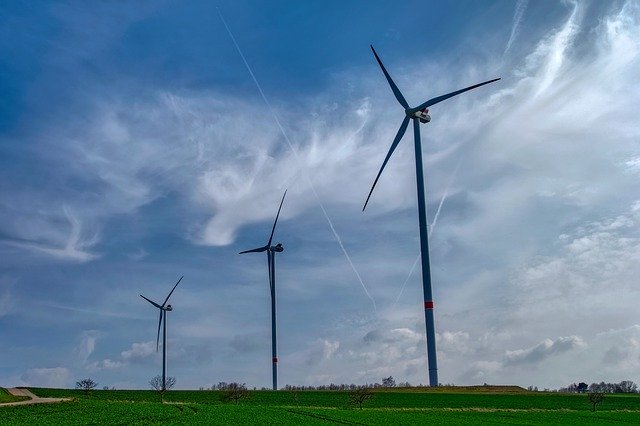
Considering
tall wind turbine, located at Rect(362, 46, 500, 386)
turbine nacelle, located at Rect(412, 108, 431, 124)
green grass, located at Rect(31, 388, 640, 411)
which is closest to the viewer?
green grass, located at Rect(31, 388, 640, 411)

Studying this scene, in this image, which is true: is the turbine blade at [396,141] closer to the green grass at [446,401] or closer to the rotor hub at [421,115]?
the rotor hub at [421,115]

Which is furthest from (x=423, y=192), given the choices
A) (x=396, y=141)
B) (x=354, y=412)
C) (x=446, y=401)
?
(x=354, y=412)

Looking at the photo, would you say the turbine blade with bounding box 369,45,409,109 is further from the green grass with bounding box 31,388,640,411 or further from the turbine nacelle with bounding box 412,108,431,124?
the green grass with bounding box 31,388,640,411

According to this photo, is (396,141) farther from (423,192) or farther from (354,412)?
(354,412)

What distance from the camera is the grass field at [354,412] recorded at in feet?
201

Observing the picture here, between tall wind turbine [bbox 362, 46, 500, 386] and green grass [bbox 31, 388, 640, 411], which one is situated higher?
tall wind turbine [bbox 362, 46, 500, 386]

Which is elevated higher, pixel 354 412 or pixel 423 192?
pixel 423 192

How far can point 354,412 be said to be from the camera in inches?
2886

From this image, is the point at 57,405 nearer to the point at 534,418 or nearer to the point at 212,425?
the point at 212,425

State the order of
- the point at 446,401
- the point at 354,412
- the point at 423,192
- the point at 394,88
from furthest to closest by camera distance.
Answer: the point at 394,88 < the point at 423,192 < the point at 446,401 < the point at 354,412

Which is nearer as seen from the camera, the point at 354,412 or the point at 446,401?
the point at 354,412

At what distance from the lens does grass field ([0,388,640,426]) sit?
201 feet

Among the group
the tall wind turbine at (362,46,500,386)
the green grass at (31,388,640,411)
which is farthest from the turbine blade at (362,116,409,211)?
the green grass at (31,388,640,411)

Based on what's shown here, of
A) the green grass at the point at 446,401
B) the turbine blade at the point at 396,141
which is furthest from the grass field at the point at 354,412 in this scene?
the turbine blade at the point at 396,141
